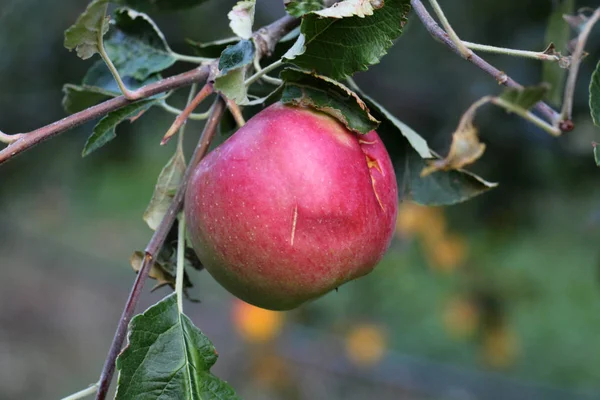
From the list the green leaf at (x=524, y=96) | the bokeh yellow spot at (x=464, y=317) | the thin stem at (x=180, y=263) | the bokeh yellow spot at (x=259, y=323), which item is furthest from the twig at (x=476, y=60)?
the bokeh yellow spot at (x=259, y=323)

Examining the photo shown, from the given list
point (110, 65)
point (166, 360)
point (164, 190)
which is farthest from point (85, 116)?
point (166, 360)

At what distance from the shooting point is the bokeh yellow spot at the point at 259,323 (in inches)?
109

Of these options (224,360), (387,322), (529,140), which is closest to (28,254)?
Result: (224,360)

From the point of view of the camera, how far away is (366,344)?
2.89 m

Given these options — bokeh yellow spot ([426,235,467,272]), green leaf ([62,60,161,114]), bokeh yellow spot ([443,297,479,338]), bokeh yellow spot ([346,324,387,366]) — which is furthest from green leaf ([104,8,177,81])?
bokeh yellow spot ([346,324,387,366])

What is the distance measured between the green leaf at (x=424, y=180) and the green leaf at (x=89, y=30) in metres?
0.32

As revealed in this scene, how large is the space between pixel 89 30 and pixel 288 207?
269 mm

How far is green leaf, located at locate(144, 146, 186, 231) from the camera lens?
0.84 m

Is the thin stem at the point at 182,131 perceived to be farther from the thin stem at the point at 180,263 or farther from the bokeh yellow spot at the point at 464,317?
the bokeh yellow spot at the point at 464,317

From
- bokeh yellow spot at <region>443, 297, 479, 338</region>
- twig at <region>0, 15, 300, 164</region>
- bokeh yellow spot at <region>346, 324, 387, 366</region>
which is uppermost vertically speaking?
twig at <region>0, 15, 300, 164</region>

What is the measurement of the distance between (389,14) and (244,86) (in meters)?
0.17

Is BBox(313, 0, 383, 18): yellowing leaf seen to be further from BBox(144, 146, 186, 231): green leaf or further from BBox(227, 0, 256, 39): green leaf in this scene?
BBox(144, 146, 186, 231): green leaf

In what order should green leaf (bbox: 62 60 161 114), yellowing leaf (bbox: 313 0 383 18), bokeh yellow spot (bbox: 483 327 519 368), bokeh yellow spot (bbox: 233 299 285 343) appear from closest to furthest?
yellowing leaf (bbox: 313 0 383 18)
green leaf (bbox: 62 60 161 114)
bokeh yellow spot (bbox: 483 327 519 368)
bokeh yellow spot (bbox: 233 299 285 343)

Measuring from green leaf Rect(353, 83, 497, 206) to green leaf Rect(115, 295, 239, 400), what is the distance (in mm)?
324
